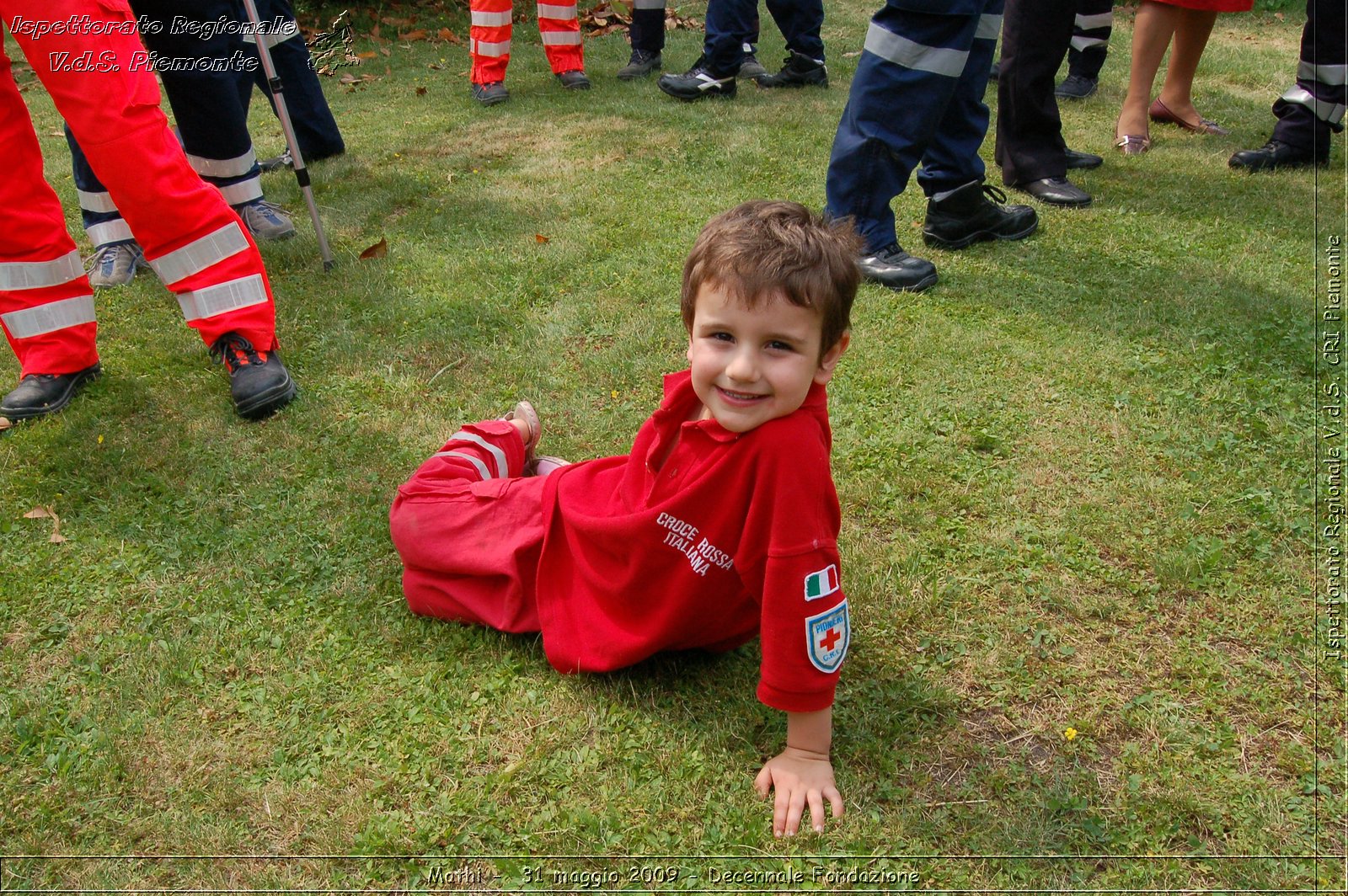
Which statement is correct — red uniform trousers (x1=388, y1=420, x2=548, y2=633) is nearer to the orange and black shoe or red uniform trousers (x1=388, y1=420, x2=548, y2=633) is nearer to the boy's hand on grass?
the boy's hand on grass

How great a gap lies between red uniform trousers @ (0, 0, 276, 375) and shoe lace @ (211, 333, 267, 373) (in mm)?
30

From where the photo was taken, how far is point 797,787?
5.99 ft

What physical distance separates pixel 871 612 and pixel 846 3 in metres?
9.26

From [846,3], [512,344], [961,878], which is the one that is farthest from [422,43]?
[961,878]

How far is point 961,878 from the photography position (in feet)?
5.58

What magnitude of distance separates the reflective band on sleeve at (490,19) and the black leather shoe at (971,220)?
3.87 meters

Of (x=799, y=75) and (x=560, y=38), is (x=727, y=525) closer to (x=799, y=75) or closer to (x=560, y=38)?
(x=799, y=75)

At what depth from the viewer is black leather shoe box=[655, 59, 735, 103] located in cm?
648

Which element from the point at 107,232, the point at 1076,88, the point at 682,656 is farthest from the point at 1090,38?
the point at 107,232

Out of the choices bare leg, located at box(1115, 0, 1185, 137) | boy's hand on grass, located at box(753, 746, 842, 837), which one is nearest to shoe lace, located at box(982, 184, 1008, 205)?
bare leg, located at box(1115, 0, 1185, 137)

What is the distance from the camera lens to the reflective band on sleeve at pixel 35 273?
3148mm

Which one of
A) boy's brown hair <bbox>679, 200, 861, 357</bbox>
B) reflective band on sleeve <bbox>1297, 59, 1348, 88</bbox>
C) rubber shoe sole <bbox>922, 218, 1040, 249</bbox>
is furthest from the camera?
reflective band on sleeve <bbox>1297, 59, 1348, 88</bbox>

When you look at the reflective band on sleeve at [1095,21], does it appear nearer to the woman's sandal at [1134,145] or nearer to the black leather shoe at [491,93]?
the woman's sandal at [1134,145]

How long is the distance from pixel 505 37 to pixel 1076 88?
4.00m
